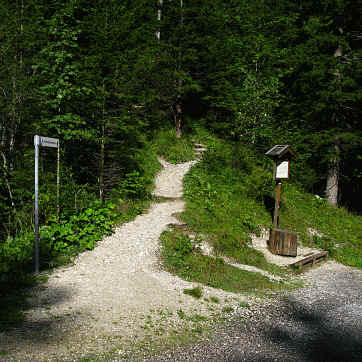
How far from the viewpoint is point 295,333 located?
5188mm

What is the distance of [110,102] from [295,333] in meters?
7.66

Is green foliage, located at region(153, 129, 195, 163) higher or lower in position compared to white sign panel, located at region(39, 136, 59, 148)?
lower

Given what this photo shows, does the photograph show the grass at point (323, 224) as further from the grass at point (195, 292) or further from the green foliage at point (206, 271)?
the grass at point (195, 292)

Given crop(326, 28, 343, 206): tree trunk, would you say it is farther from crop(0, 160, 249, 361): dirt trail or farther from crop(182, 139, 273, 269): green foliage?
crop(0, 160, 249, 361): dirt trail

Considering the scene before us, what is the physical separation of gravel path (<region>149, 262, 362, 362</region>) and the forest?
4388mm

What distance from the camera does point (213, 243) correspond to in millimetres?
9180

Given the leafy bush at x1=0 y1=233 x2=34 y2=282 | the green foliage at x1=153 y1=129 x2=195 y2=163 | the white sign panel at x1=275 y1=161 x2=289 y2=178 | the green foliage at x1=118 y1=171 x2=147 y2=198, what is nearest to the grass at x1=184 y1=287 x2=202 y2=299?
the leafy bush at x1=0 y1=233 x2=34 y2=282

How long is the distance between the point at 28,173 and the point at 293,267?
783 cm

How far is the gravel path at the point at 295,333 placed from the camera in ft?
14.5

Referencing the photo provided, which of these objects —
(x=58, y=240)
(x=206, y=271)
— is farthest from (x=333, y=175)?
(x=58, y=240)

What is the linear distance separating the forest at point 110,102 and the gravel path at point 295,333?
14.4 feet

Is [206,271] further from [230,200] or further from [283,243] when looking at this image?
[230,200]

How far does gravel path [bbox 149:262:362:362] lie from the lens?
4.43 m

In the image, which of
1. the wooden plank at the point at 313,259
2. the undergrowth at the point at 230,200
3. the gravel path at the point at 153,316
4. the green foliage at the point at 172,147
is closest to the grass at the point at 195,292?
the gravel path at the point at 153,316
